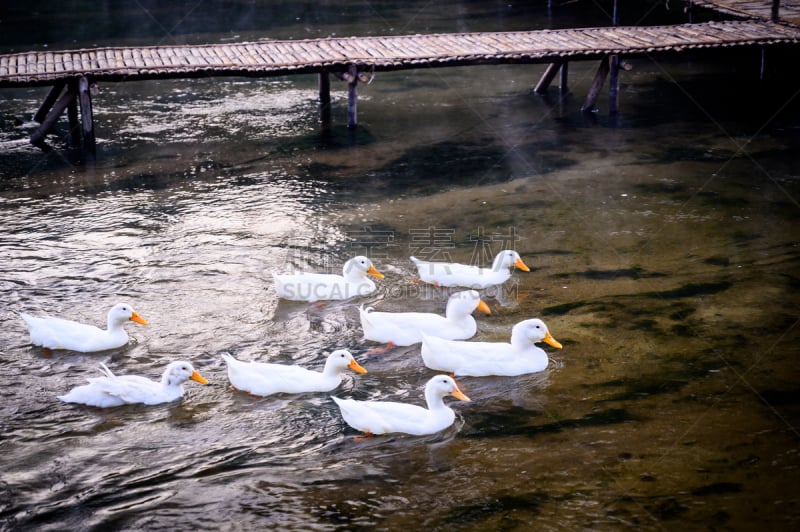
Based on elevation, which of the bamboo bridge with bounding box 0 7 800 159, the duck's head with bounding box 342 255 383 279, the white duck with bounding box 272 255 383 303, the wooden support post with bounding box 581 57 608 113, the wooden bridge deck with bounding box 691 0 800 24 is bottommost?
the white duck with bounding box 272 255 383 303

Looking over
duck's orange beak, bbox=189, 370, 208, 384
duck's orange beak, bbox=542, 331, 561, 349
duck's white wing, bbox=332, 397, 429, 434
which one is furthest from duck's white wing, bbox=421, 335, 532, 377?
duck's orange beak, bbox=189, 370, 208, 384

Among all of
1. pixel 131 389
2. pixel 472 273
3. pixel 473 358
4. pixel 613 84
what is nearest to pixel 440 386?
pixel 473 358

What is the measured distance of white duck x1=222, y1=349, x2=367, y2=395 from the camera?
6.74m

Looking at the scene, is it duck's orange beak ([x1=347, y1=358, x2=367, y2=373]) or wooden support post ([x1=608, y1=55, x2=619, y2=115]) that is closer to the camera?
duck's orange beak ([x1=347, y1=358, x2=367, y2=373])

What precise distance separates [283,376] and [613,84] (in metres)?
9.24

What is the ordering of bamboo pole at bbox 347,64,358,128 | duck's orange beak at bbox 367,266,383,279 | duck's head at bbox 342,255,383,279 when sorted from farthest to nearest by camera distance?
1. bamboo pole at bbox 347,64,358,128
2. duck's orange beak at bbox 367,266,383,279
3. duck's head at bbox 342,255,383,279

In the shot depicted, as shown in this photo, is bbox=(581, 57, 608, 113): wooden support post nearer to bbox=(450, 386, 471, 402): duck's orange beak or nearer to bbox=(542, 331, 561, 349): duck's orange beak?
bbox=(542, 331, 561, 349): duck's orange beak

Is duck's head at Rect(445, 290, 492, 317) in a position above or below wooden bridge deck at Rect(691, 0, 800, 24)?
below

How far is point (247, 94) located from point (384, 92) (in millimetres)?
2503

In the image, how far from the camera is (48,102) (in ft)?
44.6

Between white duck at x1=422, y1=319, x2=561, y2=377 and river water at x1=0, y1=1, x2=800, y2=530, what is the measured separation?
12 cm

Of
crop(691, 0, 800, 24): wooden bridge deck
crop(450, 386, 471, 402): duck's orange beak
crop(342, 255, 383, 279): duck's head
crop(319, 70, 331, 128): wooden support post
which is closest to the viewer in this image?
crop(450, 386, 471, 402): duck's orange beak

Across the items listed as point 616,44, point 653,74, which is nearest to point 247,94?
point 616,44

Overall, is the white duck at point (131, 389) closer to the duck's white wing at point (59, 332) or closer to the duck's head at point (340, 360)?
the duck's white wing at point (59, 332)
